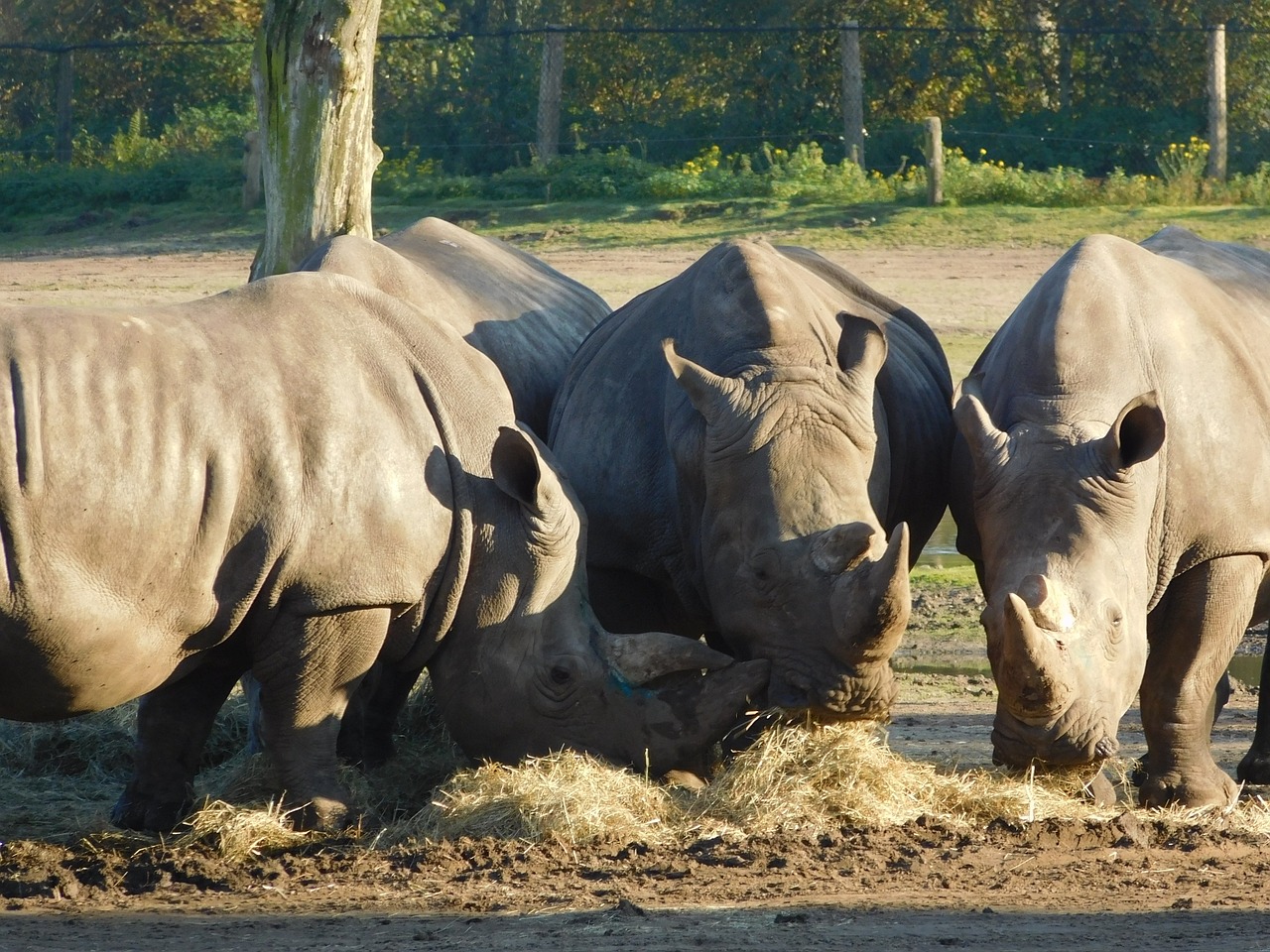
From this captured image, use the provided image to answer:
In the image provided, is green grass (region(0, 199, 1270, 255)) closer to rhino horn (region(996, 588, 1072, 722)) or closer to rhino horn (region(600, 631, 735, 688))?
rhino horn (region(600, 631, 735, 688))

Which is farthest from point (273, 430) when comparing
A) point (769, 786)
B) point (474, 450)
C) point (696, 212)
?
point (696, 212)

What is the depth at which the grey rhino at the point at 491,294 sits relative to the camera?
7703mm

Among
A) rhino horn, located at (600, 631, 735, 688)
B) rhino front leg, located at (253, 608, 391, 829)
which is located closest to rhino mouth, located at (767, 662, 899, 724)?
rhino horn, located at (600, 631, 735, 688)

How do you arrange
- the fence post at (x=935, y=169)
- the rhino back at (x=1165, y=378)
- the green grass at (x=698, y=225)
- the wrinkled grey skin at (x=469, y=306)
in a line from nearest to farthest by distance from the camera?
the rhino back at (x=1165, y=378) < the wrinkled grey skin at (x=469, y=306) < the green grass at (x=698, y=225) < the fence post at (x=935, y=169)

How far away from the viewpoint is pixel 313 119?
29.5 ft

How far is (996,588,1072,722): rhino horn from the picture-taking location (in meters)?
5.61

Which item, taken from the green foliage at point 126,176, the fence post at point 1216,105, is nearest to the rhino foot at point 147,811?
the green foliage at point 126,176

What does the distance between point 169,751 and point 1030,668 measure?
2890 mm

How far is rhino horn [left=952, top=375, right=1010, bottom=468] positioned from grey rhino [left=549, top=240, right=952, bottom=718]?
31 centimetres

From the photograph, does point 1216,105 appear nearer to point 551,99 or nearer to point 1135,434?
point 551,99

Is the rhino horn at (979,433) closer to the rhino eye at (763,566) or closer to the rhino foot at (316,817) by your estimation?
the rhino eye at (763,566)

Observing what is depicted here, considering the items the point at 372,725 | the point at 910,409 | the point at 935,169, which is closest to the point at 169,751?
the point at 372,725

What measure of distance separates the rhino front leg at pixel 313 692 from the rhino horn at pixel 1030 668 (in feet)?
6.34

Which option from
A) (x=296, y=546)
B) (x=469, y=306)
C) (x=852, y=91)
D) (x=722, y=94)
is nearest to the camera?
(x=296, y=546)
